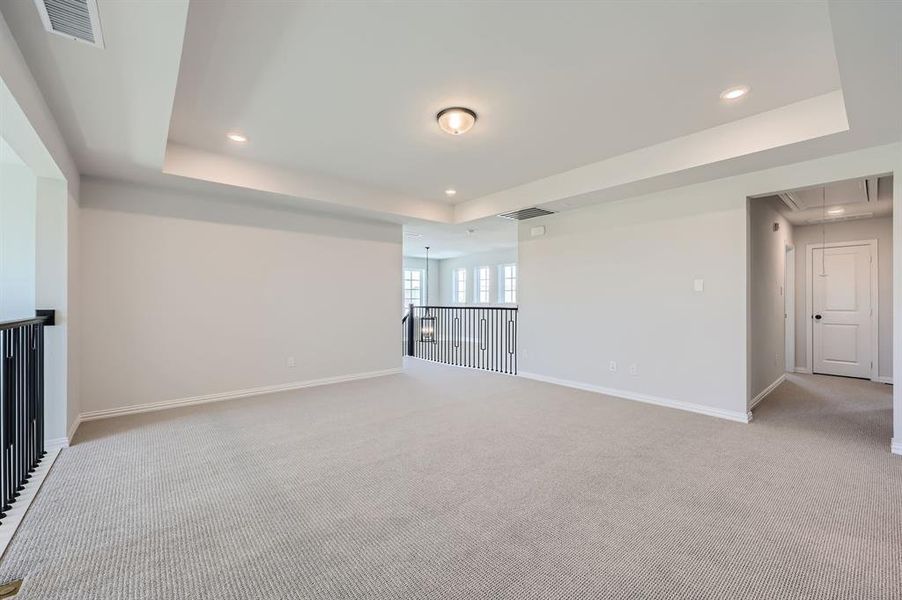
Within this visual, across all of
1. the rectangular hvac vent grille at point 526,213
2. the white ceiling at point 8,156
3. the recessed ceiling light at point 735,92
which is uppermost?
the recessed ceiling light at point 735,92

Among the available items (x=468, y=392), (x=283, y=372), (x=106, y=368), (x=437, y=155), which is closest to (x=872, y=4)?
(x=437, y=155)

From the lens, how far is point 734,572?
1688mm

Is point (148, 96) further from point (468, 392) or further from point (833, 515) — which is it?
point (833, 515)

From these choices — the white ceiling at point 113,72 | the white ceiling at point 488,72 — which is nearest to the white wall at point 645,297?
the white ceiling at point 488,72

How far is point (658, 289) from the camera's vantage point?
14.8 ft

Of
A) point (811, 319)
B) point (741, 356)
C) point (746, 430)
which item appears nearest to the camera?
point (746, 430)

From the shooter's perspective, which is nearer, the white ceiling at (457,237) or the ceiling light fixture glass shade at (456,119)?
the ceiling light fixture glass shade at (456,119)

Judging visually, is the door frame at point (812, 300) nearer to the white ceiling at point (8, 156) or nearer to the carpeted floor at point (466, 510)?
the carpeted floor at point (466, 510)

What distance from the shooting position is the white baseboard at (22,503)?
1917mm

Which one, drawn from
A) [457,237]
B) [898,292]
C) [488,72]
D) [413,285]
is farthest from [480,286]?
[488,72]

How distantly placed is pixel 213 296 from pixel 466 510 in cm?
385

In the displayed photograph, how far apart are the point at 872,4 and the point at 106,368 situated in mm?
5881

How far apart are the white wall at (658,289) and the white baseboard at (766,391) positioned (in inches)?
25.2

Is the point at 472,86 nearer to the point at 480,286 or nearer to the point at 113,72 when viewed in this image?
the point at 113,72
